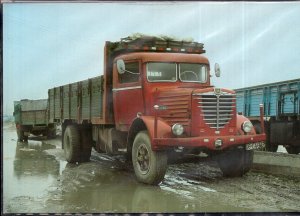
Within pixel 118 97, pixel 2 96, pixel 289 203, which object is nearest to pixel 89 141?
pixel 118 97

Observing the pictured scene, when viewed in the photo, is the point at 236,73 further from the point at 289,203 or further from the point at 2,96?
the point at 2,96

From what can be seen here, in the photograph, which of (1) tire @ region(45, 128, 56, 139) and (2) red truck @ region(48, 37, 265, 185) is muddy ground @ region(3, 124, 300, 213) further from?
(1) tire @ region(45, 128, 56, 139)

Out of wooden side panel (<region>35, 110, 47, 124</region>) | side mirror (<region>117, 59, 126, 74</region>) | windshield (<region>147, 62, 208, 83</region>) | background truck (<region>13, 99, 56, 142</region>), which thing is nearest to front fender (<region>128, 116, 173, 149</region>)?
windshield (<region>147, 62, 208, 83</region>)

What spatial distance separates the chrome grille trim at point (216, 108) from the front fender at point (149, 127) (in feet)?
2.00

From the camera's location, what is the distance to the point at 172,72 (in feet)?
24.5

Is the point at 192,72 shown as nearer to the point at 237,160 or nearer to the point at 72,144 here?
the point at 237,160

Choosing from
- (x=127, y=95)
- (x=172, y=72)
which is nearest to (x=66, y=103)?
(x=127, y=95)

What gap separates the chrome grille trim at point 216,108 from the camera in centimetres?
696

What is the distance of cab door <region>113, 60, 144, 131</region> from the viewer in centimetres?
746

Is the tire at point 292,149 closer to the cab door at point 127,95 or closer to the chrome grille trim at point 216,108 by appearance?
the chrome grille trim at point 216,108

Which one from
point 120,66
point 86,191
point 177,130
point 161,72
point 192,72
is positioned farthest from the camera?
point 192,72

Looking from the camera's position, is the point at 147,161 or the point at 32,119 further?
the point at 32,119

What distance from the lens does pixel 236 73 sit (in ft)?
23.8

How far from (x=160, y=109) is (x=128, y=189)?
1.34 m
